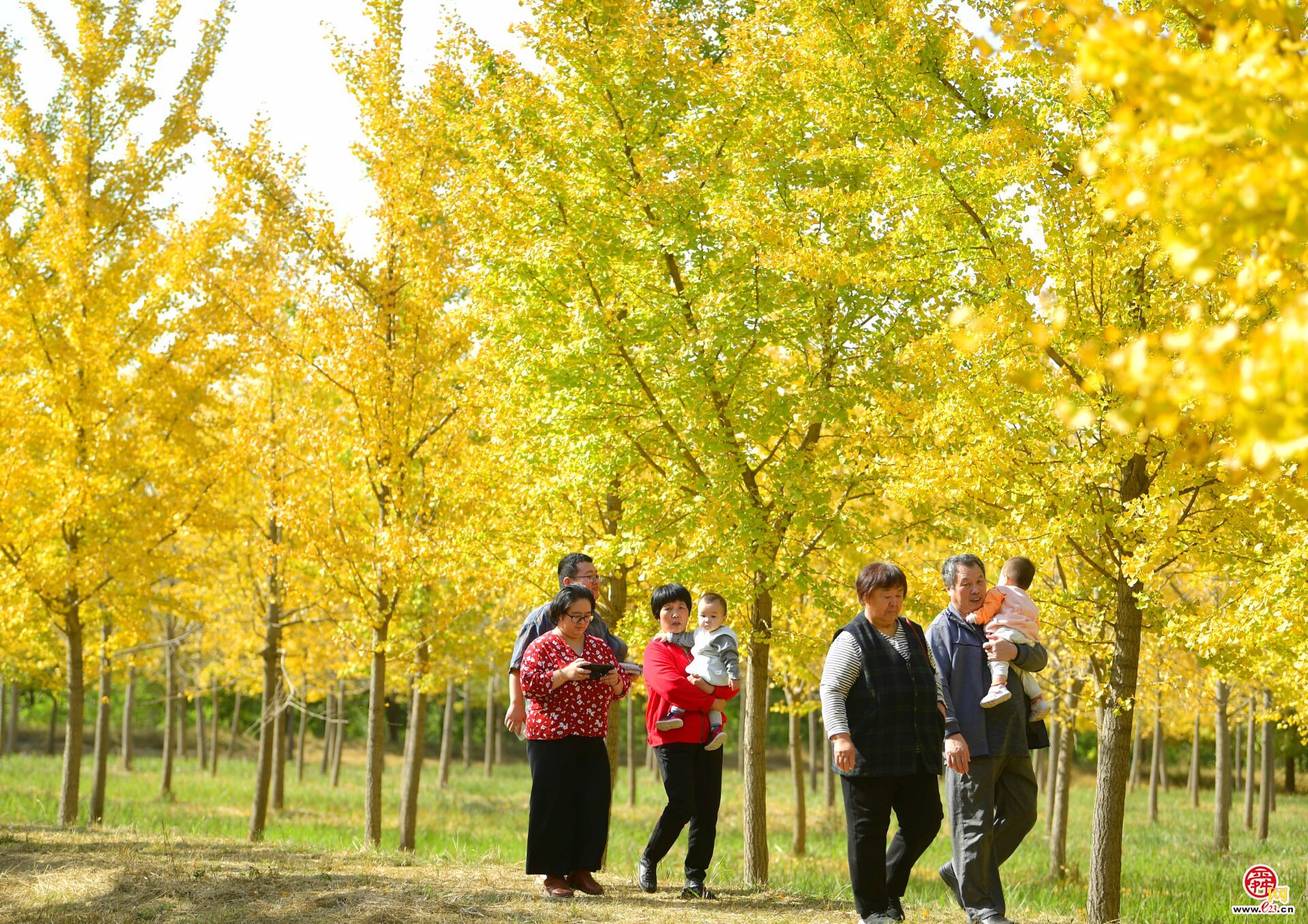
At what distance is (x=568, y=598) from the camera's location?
5.86m

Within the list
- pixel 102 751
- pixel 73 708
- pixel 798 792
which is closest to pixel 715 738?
pixel 73 708

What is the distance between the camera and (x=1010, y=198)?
24.6 ft

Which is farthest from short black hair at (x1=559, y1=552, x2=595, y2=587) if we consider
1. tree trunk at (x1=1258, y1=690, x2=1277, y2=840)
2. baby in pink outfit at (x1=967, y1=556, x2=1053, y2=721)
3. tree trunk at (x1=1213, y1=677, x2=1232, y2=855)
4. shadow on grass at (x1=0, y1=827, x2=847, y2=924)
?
tree trunk at (x1=1258, y1=690, x2=1277, y2=840)

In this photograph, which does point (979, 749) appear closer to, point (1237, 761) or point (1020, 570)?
point (1020, 570)

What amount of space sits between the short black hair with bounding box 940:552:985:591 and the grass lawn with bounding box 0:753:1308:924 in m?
1.85

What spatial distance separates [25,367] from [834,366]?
8628mm

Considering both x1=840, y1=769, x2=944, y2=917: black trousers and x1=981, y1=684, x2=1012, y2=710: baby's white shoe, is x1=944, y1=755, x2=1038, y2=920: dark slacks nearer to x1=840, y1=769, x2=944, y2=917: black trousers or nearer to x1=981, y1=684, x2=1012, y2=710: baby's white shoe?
x1=840, y1=769, x2=944, y2=917: black trousers

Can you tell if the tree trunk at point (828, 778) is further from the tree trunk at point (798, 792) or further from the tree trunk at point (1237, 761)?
the tree trunk at point (1237, 761)

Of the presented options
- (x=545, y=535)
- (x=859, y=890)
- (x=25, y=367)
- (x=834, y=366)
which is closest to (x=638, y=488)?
(x=545, y=535)

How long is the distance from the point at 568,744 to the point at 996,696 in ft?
7.61

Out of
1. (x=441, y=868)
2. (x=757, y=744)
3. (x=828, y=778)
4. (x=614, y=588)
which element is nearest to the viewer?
(x=441, y=868)

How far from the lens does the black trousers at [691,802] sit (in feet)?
20.7

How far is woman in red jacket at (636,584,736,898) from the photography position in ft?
20.7

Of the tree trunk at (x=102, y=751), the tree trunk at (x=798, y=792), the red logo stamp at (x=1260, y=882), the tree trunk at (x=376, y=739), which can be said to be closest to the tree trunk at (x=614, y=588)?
the tree trunk at (x=376, y=739)
